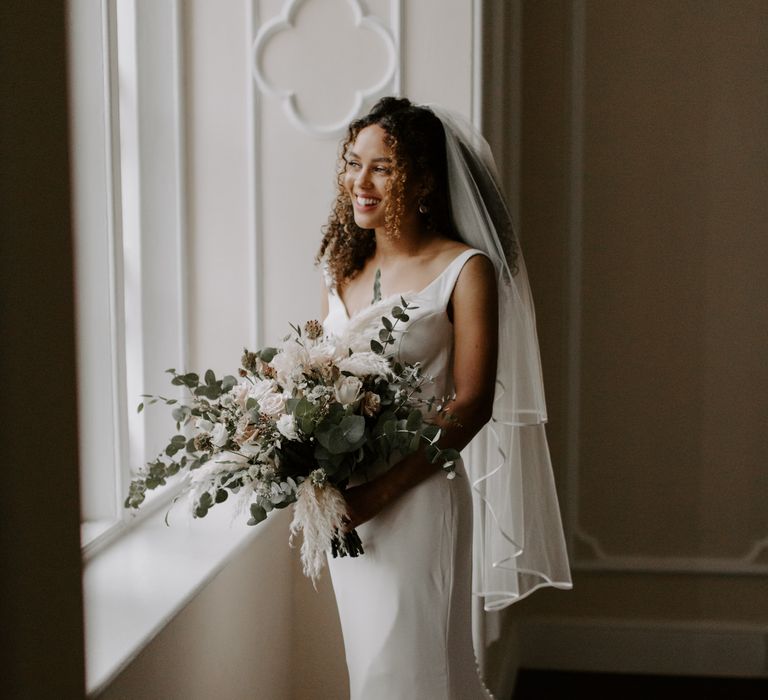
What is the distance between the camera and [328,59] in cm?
293

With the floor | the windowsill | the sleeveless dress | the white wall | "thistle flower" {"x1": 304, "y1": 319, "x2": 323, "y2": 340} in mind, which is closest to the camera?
the windowsill

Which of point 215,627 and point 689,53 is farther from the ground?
point 689,53

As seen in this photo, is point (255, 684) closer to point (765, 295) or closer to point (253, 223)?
point (253, 223)

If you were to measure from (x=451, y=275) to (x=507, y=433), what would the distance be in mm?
542

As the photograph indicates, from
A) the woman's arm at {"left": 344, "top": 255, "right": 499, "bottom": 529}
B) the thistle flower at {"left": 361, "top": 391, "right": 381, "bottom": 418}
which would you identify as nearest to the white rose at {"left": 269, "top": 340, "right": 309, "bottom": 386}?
the thistle flower at {"left": 361, "top": 391, "right": 381, "bottom": 418}

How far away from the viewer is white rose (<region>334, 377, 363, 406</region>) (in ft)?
6.22

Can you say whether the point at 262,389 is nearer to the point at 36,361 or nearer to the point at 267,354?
the point at 267,354

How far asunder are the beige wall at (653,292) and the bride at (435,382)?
1.33 meters

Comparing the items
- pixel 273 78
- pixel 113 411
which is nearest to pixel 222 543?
pixel 113 411

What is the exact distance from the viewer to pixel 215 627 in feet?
7.28

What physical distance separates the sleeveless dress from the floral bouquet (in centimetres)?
12

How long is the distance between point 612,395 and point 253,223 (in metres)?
1.70

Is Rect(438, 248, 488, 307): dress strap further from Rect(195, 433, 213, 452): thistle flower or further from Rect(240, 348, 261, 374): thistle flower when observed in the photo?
Rect(195, 433, 213, 452): thistle flower

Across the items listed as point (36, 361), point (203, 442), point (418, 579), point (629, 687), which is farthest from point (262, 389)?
point (629, 687)
